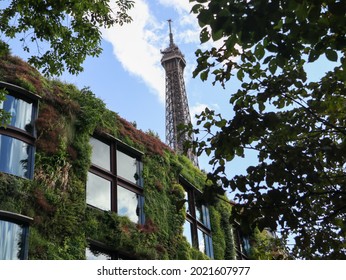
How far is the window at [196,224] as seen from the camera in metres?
17.3

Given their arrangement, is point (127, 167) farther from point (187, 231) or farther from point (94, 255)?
point (94, 255)

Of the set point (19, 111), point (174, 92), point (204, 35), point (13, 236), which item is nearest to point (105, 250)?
point (13, 236)

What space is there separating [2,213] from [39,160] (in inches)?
81.8

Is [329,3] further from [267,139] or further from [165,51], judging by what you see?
[165,51]

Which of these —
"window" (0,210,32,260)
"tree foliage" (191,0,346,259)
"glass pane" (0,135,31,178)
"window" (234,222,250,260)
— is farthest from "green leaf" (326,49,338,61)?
"window" (234,222,250,260)

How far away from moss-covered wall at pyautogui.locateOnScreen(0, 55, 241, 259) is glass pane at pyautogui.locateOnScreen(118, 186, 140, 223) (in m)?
0.37

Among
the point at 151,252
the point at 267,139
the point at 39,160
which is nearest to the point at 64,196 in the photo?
the point at 39,160

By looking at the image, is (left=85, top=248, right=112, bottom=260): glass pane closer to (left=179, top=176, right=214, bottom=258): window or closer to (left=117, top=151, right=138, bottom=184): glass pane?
(left=117, top=151, right=138, bottom=184): glass pane

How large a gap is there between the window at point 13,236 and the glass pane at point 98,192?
252 cm

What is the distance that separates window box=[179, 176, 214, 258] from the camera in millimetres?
17256

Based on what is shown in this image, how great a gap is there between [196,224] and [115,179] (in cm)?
473

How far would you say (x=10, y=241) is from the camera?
34.6 feet

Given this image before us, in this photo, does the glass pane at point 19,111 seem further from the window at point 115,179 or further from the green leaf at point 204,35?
the green leaf at point 204,35

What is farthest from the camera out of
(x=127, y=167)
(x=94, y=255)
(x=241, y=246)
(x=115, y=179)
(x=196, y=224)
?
→ (x=241, y=246)
